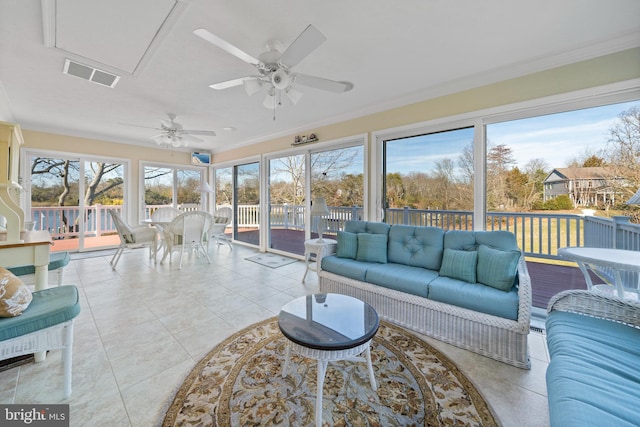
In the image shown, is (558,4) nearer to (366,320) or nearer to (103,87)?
(366,320)

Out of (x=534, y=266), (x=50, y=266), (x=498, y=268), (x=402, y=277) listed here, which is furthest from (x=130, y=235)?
(x=534, y=266)

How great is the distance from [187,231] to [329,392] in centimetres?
374

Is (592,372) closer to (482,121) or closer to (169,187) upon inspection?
(482,121)

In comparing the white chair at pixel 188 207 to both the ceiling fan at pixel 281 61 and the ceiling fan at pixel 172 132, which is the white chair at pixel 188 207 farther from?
the ceiling fan at pixel 281 61

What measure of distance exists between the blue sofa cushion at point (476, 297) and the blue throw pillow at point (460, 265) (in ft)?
0.22

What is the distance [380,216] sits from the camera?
12.3 feet

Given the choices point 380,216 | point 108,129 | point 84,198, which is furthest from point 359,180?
point 84,198

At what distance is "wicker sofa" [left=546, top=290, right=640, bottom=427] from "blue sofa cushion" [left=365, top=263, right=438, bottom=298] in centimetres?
84

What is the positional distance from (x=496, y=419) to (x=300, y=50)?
255cm

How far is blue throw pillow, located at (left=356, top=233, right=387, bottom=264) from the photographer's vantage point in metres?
2.77

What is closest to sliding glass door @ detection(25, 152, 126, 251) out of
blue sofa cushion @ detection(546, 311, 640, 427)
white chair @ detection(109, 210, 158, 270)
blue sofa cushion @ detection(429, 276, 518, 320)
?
white chair @ detection(109, 210, 158, 270)

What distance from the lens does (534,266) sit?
12.3ft

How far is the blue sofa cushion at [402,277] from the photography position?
7.23 feet

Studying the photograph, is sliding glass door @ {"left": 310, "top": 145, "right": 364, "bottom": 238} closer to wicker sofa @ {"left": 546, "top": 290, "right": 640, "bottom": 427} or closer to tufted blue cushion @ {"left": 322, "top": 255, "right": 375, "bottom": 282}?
tufted blue cushion @ {"left": 322, "top": 255, "right": 375, "bottom": 282}
